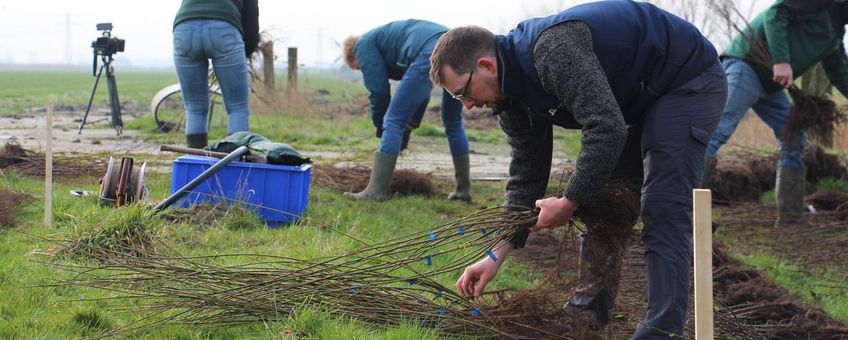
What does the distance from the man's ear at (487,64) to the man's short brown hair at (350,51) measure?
161 inches

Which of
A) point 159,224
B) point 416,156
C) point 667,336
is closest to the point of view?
point 667,336

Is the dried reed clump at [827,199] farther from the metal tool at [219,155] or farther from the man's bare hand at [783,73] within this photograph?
the metal tool at [219,155]

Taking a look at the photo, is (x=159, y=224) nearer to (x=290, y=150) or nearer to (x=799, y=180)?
(x=290, y=150)

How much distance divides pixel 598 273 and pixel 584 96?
0.99 meters

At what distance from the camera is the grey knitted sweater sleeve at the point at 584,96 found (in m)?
2.85

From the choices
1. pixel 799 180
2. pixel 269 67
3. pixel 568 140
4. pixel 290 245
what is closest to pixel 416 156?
pixel 269 67

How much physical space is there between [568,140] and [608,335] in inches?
436

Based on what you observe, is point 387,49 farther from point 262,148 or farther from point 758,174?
point 758,174

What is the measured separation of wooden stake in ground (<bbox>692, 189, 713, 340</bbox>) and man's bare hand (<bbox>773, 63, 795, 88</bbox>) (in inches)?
165

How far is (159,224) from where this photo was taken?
15.1 ft

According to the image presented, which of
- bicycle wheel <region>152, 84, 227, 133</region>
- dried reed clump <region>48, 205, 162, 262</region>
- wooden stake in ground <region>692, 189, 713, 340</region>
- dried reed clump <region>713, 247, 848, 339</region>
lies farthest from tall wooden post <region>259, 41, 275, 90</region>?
wooden stake in ground <region>692, 189, 713, 340</region>

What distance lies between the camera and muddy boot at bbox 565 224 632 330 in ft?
11.5

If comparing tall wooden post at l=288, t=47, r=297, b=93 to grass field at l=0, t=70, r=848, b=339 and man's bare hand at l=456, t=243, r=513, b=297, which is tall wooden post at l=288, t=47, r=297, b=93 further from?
man's bare hand at l=456, t=243, r=513, b=297

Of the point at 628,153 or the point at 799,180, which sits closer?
the point at 628,153
